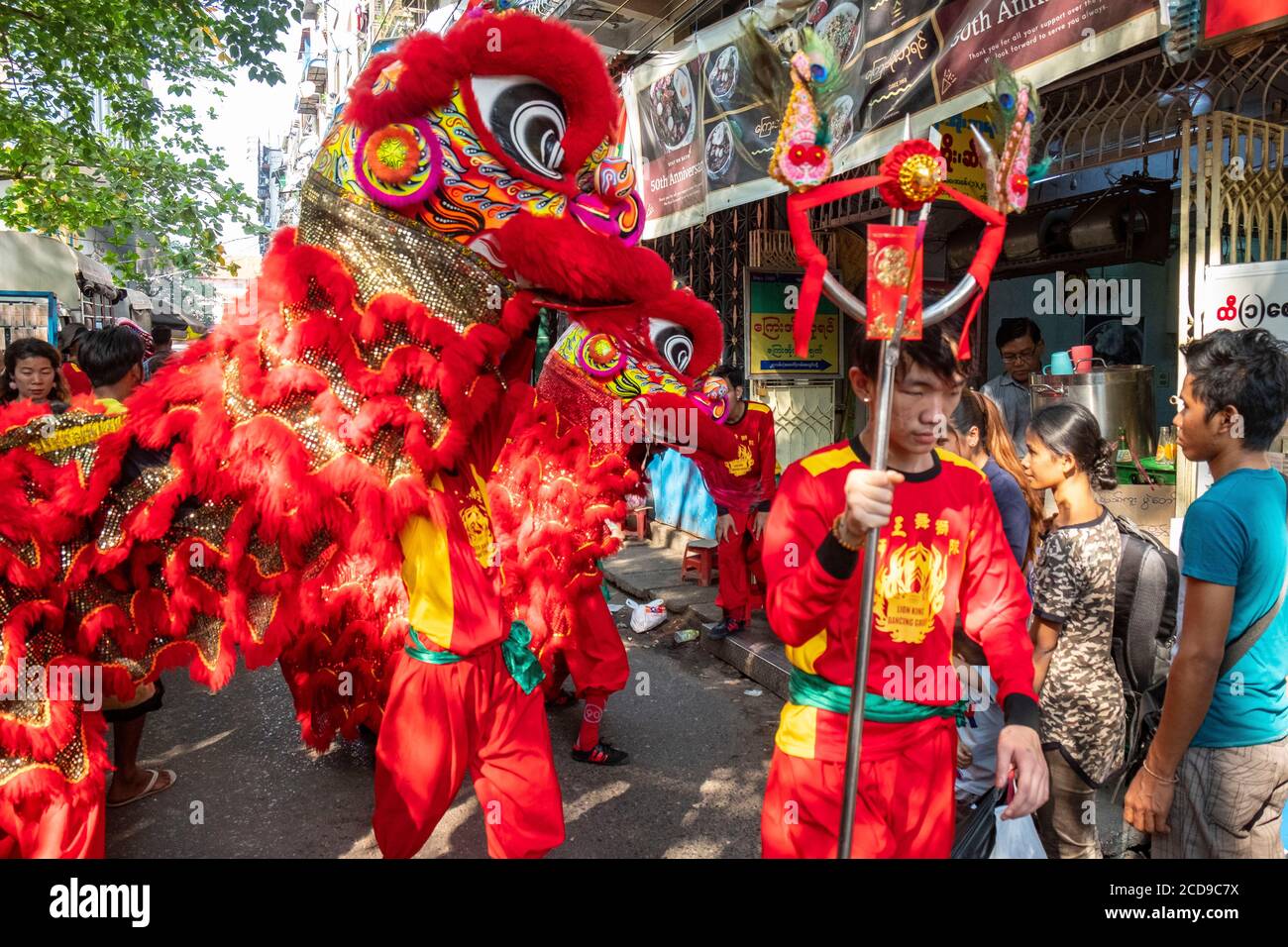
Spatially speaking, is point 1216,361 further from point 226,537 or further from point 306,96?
point 306,96

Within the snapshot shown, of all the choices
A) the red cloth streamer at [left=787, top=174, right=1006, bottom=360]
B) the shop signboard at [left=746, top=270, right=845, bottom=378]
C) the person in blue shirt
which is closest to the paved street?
the person in blue shirt

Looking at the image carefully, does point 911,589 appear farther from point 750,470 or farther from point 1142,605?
point 750,470

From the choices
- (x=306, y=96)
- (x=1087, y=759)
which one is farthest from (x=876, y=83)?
(x=306, y=96)

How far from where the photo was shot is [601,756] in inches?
163

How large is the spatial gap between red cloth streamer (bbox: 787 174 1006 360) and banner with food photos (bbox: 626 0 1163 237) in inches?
6.1

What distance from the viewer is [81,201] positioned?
977 cm

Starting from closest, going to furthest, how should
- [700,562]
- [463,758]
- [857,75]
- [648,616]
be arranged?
1. [463,758]
2. [857,75]
3. [648,616]
4. [700,562]

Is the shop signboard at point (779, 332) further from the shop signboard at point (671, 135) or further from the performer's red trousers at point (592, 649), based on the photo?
the performer's red trousers at point (592, 649)

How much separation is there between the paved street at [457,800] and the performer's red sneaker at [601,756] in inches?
1.3

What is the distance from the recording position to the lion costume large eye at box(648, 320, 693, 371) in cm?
291

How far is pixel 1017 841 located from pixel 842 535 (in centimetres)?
116

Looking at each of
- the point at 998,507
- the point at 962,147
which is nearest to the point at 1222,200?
the point at 962,147

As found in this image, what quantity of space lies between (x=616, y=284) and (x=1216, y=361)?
146 centimetres
